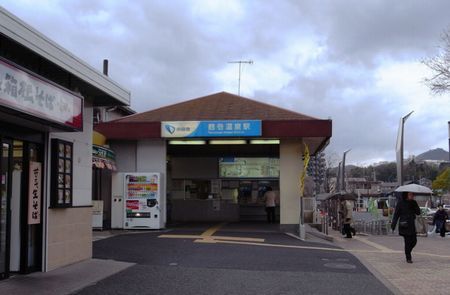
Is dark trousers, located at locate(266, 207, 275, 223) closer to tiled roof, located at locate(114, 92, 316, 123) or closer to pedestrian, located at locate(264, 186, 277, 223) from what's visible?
pedestrian, located at locate(264, 186, 277, 223)

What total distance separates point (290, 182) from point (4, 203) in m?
12.3

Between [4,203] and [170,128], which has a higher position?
[170,128]

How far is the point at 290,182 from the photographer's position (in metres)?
19.6

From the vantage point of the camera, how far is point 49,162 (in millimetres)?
10188

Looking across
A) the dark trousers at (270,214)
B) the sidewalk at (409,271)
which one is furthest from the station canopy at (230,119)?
the sidewalk at (409,271)

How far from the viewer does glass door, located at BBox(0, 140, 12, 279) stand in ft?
28.7

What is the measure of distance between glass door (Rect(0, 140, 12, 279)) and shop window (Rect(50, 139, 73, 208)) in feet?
4.12

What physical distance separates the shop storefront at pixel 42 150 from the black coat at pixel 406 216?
7.05 metres

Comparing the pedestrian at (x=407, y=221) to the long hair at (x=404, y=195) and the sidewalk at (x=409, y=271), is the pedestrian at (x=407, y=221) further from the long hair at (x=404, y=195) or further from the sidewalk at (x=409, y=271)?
the sidewalk at (x=409, y=271)

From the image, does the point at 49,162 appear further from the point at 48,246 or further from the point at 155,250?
the point at 155,250

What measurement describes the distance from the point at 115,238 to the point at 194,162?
982 cm

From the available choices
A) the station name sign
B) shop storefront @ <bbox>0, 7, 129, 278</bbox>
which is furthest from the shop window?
the station name sign

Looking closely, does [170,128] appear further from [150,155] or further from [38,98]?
[38,98]

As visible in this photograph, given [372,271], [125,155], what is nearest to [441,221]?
[125,155]
